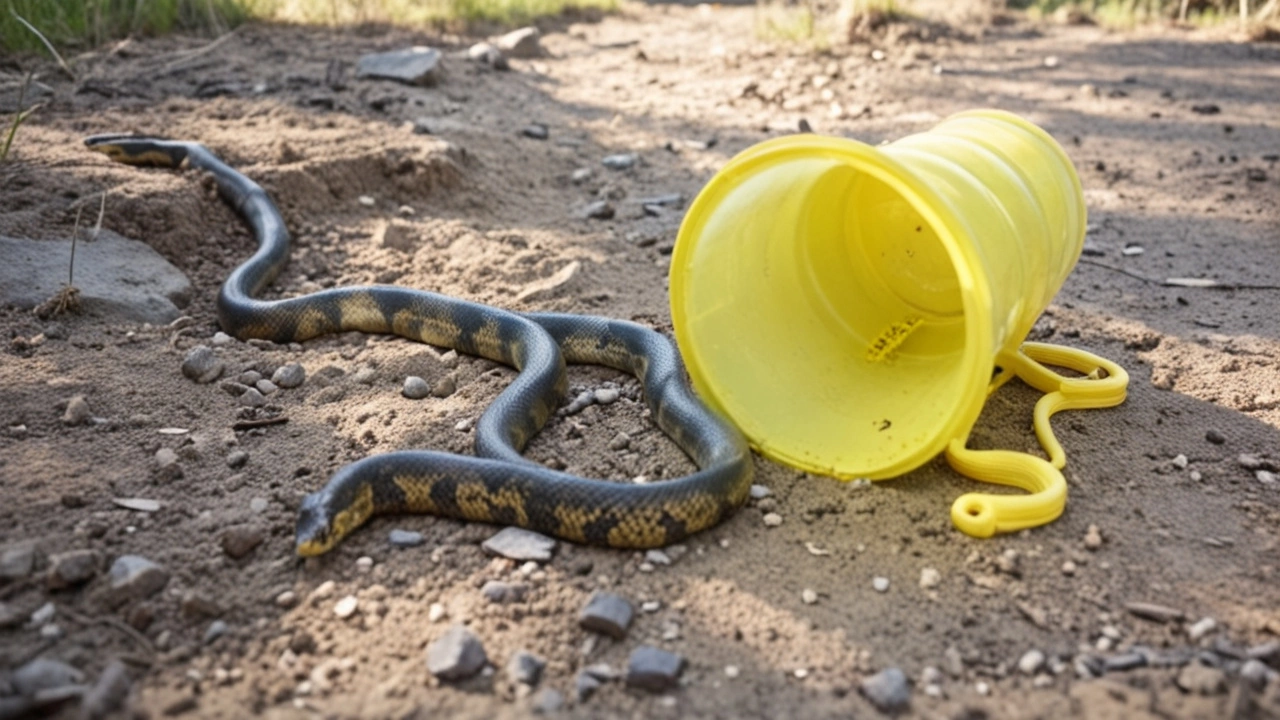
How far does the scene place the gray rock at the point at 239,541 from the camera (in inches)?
132

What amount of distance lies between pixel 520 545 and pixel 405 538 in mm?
412

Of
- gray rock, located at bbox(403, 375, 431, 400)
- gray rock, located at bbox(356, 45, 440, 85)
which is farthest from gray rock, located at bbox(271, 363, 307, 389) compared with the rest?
gray rock, located at bbox(356, 45, 440, 85)

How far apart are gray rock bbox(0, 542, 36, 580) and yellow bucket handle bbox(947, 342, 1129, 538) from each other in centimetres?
304

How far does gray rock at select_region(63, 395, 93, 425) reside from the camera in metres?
4.05

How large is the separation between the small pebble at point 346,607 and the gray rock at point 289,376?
67.1 inches

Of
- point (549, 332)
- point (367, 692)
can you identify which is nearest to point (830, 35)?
point (549, 332)

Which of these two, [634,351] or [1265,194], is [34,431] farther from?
[1265,194]

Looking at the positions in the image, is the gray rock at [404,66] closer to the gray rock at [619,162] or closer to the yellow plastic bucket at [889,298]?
the gray rock at [619,162]

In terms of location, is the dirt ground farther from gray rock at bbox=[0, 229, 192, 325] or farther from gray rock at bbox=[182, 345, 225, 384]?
gray rock at bbox=[0, 229, 192, 325]

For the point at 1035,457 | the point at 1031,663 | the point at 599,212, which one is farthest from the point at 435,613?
the point at 599,212

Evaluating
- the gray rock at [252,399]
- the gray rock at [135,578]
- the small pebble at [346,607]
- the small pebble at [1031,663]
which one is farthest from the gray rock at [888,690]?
the gray rock at [252,399]

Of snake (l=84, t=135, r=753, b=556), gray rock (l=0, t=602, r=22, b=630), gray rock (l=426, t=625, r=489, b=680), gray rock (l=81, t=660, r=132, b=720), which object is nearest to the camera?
gray rock (l=81, t=660, r=132, b=720)

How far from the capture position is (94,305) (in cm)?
511

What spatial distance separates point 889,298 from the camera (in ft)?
14.9
